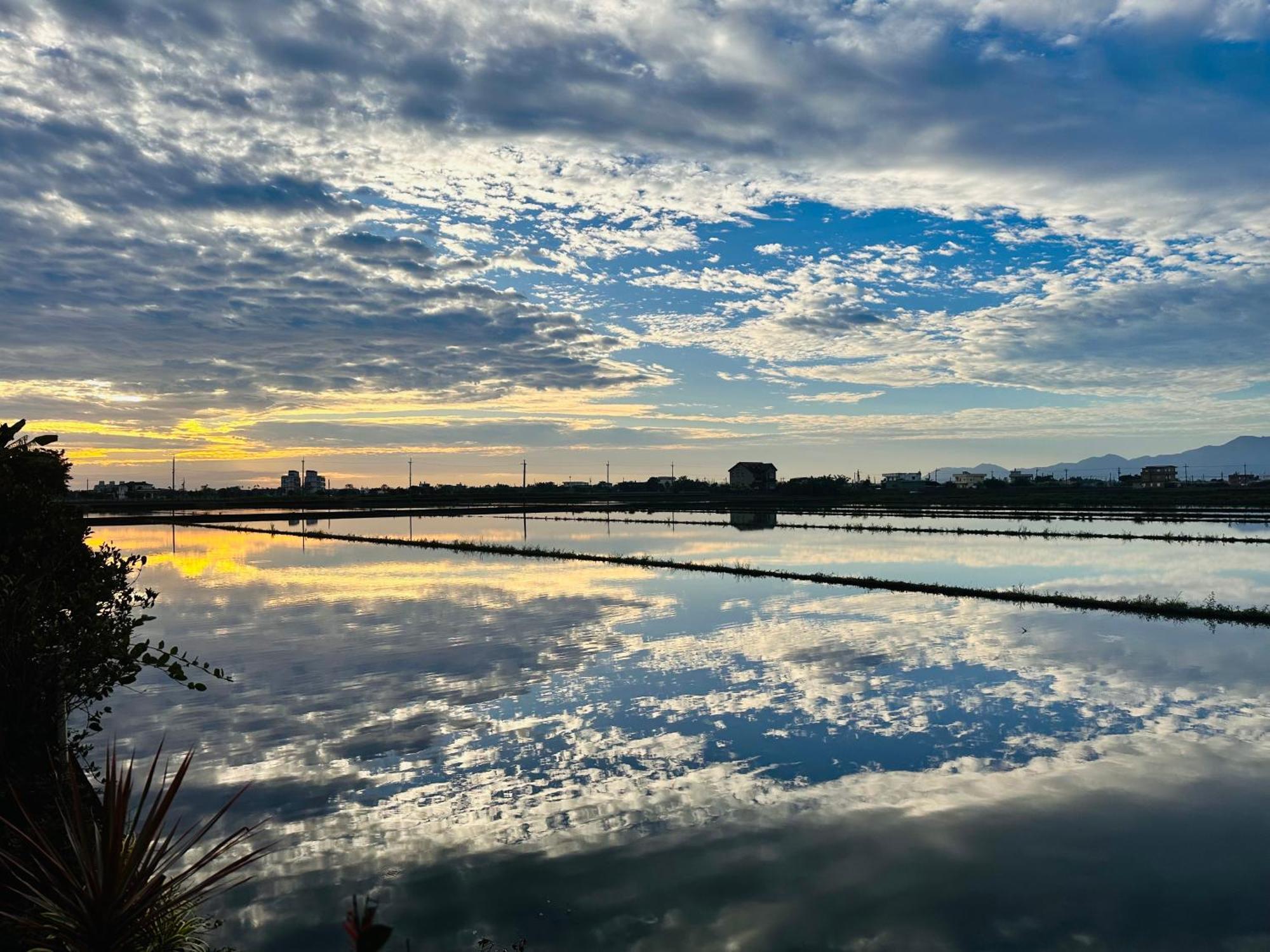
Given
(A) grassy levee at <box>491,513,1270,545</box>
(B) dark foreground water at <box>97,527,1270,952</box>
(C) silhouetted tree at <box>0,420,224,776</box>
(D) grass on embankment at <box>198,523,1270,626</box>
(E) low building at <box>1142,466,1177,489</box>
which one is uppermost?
(E) low building at <box>1142,466,1177,489</box>

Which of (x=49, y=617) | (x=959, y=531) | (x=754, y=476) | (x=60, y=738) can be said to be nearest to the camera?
(x=60, y=738)

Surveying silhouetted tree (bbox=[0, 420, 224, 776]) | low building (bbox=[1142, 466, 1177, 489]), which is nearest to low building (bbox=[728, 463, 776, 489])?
low building (bbox=[1142, 466, 1177, 489])

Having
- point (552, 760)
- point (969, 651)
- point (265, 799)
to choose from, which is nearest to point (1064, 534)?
point (969, 651)

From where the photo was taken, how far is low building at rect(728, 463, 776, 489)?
534 ft

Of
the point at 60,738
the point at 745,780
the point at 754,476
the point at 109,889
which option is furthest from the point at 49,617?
the point at 754,476

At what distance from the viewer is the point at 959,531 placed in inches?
2142

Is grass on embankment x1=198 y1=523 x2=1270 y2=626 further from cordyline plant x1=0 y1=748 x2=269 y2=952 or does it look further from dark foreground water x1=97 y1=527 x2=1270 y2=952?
cordyline plant x1=0 y1=748 x2=269 y2=952

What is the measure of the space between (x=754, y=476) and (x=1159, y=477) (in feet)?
266

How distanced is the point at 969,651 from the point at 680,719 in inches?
355

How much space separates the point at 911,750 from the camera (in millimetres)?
12062

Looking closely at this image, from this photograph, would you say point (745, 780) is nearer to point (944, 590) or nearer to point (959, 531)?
point (944, 590)

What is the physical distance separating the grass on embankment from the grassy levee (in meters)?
22.8

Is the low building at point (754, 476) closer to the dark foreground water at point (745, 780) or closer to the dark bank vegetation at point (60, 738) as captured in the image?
the dark foreground water at point (745, 780)

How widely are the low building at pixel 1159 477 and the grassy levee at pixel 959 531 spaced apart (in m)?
107
